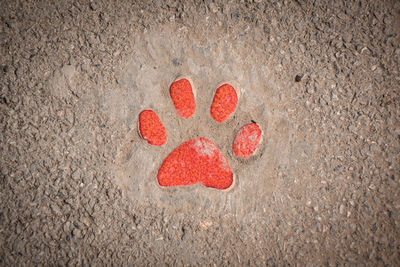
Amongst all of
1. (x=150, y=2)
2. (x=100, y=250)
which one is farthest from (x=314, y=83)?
(x=100, y=250)

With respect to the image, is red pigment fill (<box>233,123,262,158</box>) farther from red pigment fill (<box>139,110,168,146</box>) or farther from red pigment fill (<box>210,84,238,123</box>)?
red pigment fill (<box>139,110,168,146</box>)

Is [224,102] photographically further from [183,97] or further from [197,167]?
[197,167]

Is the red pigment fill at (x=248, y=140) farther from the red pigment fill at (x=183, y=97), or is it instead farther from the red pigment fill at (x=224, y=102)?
the red pigment fill at (x=183, y=97)

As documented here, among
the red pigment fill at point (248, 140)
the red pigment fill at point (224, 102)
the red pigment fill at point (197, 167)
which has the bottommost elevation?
the red pigment fill at point (197, 167)

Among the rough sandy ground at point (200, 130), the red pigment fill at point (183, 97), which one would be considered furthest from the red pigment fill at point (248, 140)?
the red pigment fill at point (183, 97)

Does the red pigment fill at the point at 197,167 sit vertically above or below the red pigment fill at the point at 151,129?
below

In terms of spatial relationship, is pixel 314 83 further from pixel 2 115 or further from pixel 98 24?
pixel 2 115

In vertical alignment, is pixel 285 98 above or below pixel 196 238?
above
